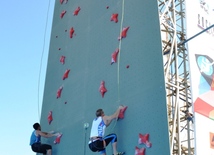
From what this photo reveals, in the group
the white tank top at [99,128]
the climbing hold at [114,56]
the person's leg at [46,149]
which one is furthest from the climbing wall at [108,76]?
the white tank top at [99,128]

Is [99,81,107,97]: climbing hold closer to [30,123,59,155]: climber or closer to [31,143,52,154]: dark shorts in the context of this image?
[30,123,59,155]: climber

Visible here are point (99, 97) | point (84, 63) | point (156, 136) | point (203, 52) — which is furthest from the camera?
point (84, 63)

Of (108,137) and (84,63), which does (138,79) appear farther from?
(84,63)

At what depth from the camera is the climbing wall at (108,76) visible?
187 inches

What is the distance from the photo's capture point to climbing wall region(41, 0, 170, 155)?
4754 millimetres

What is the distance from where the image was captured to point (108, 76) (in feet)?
18.8

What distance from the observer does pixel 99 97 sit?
5.79 metres

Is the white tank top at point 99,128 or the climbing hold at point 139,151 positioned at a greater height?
the white tank top at point 99,128

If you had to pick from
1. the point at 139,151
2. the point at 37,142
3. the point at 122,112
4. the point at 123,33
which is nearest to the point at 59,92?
the point at 37,142

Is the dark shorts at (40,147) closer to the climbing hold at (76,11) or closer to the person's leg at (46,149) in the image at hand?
the person's leg at (46,149)

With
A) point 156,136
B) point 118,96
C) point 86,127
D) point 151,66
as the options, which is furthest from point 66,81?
point 156,136

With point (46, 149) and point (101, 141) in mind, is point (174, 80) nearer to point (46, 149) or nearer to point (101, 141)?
point (101, 141)

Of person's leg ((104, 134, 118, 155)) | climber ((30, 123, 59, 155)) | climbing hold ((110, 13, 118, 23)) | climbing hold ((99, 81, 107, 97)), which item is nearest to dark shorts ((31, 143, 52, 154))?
climber ((30, 123, 59, 155))

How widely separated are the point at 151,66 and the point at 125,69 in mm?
579
